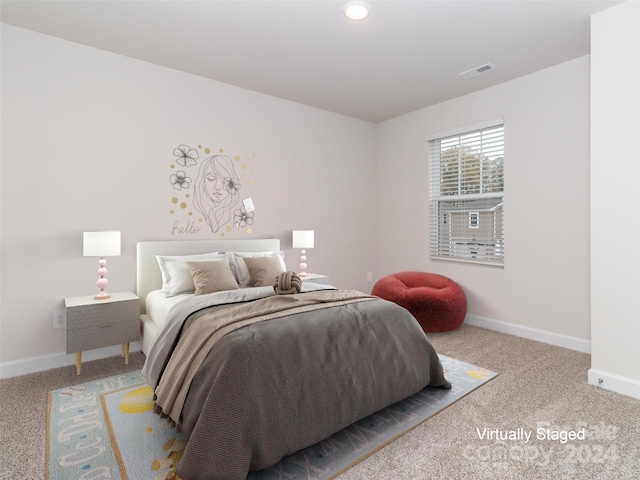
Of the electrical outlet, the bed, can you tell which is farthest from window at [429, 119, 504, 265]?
the electrical outlet

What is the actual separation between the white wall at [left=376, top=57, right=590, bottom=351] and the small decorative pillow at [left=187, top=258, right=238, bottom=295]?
2.69 metres

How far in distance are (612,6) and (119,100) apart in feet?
12.8

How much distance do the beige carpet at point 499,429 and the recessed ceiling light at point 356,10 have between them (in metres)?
2.69

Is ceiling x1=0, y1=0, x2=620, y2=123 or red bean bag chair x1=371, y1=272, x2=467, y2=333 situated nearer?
ceiling x1=0, y1=0, x2=620, y2=123

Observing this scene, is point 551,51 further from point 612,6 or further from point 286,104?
point 286,104

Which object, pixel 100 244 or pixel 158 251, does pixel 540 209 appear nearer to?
pixel 158 251

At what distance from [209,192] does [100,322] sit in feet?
5.15

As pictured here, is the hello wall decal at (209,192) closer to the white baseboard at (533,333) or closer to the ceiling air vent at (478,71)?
the ceiling air vent at (478,71)

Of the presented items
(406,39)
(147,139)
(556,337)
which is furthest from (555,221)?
(147,139)

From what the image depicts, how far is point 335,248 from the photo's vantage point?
16.1 feet

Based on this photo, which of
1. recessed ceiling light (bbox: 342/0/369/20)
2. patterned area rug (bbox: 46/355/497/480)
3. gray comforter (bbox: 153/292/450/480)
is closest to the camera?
gray comforter (bbox: 153/292/450/480)

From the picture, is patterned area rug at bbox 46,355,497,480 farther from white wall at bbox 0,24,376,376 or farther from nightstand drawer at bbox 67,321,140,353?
white wall at bbox 0,24,376,376

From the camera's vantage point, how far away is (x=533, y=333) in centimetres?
370

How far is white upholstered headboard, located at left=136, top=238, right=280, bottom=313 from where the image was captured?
335 centimetres
